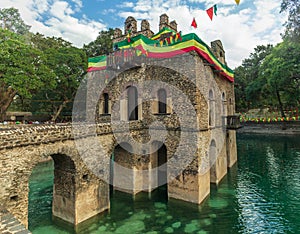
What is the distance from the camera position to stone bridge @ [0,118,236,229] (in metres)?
7.20

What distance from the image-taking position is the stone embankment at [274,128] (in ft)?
116

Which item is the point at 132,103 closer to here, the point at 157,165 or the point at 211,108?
the point at 157,165

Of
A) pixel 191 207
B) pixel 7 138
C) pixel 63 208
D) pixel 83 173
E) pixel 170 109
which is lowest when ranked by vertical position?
pixel 191 207

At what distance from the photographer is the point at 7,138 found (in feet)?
22.8

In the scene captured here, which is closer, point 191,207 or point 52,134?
point 52,134

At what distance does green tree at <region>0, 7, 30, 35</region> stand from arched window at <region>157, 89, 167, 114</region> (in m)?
25.9

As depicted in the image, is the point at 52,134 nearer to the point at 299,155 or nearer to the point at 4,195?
the point at 4,195

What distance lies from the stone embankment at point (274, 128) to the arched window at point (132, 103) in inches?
1316

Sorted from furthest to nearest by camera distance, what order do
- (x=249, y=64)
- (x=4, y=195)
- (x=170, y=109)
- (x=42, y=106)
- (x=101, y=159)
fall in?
(x=249, y=64) < (x=42, y=106) < (x=170, y=109) < (x=101, y=159) < (x=4, y=195)

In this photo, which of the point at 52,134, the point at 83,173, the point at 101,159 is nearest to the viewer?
the point at 52,134

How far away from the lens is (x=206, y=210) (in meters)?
10.7

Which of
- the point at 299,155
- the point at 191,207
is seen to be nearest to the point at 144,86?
the point at 191,207

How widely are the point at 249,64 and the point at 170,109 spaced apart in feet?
162

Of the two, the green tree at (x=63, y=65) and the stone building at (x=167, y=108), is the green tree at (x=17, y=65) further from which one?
the stone building at (x=167, y=108)
